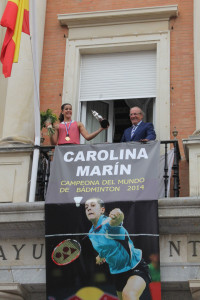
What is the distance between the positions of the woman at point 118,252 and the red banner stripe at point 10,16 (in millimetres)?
3394

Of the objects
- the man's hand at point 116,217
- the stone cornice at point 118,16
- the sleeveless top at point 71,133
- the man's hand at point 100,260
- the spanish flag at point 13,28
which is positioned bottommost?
the man's hand at point 100,260

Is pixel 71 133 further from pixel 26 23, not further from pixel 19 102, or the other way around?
pixel 26 23

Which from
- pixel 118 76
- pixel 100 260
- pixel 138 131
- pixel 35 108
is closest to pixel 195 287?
pixel 100 260

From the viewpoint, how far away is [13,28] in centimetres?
1223

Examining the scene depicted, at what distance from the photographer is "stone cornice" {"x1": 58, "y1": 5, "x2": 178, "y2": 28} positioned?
45.5ft

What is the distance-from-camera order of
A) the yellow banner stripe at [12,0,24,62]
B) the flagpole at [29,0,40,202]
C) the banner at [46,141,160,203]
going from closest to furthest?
the banner at [46,141,160,203] → the flagpole at [29,0,40,202] → the yellow banner stripe at [12,0,24,62]

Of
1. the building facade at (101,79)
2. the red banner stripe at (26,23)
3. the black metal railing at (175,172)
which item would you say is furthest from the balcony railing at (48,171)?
the red banner stripe at (26,23)

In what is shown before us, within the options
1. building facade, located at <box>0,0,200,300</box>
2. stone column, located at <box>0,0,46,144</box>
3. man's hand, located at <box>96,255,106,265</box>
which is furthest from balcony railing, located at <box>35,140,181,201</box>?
man's hand, located at <box>96,255,106,265</box>

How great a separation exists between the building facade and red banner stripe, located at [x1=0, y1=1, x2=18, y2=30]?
742 millimetres

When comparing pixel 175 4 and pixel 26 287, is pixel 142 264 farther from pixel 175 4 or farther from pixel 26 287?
pixel 175 4

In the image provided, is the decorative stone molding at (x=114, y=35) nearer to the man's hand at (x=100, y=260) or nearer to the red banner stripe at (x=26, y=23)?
the red banner stripe at (x=26, y=23)

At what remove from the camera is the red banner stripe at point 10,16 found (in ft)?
39.9

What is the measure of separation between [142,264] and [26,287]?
6.27 feet

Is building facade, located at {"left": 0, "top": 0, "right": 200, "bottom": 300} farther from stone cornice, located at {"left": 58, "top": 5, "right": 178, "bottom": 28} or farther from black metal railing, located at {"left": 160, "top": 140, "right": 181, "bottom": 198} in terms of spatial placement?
black metal railing, located at {"left": 160, "top": 140, "right": 181, "bottom": 198}
